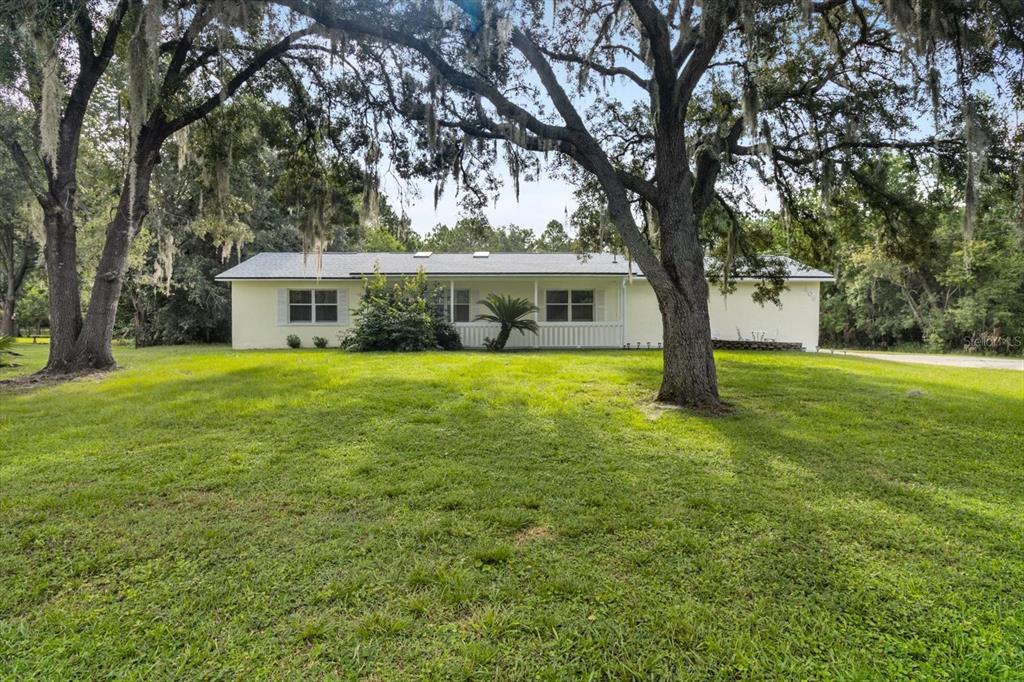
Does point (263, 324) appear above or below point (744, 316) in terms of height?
below

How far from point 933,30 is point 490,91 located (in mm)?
4785

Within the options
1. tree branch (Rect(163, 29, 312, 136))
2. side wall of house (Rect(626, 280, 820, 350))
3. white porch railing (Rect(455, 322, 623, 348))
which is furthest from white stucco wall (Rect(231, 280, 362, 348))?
side wall of house (Rect(626, 280, 820, 350))

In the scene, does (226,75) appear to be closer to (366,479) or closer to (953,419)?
(366,479)

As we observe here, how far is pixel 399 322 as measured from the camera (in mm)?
13078

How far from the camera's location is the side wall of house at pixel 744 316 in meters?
16.2

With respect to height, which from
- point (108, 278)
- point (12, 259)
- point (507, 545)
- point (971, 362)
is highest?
point (12, 259)

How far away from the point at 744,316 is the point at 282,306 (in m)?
14.5

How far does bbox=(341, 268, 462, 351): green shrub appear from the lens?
13.0 metres

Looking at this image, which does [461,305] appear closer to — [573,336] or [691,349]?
[573,336]

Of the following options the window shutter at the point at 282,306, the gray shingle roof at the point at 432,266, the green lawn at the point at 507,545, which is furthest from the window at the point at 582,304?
the green lawn at the point at 507,545

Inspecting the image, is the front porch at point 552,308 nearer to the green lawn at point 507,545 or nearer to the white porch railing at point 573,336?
the white porch railing at point 573,336

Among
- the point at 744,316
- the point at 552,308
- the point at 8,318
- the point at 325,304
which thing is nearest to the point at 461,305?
the point at 552,308

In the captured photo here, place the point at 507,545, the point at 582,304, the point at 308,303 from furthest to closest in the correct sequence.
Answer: the point at 308,303, the point at 582,304, the point at 507,545

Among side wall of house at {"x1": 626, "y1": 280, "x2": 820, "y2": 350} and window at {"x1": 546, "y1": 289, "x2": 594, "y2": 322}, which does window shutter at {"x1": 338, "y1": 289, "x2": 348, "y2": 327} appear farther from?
side wall of house at {"x1": 626, "y1": 280, "x2": 820, "y2": 350}
